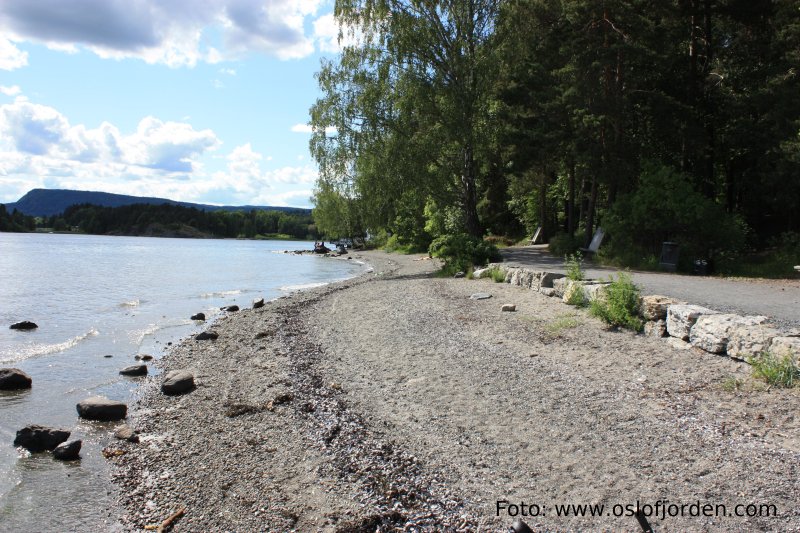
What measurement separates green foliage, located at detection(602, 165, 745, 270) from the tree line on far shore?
146794 millimetres

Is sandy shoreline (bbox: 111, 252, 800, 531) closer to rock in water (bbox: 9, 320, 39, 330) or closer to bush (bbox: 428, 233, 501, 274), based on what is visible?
rock in water (bbox: 9, 320, 39, 330)

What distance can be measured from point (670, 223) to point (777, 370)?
13.1 metres

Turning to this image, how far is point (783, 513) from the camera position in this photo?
4.05 metres

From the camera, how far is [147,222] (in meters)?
167

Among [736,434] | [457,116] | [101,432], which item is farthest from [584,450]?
[457,116]


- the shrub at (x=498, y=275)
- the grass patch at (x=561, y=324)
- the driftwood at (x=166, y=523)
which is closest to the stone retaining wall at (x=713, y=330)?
the grass patch at (x=561, y=324)

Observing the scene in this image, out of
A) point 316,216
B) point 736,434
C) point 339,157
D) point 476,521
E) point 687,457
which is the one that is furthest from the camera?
point 316,216

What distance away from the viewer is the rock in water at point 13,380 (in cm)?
913

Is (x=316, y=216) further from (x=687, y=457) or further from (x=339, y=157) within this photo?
(x=687, y=457)

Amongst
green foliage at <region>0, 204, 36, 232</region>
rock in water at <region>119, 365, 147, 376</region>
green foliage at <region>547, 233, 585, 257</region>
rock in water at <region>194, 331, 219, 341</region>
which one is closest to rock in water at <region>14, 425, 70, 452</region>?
rock in water at <region>119, 365, 147, 376</region>

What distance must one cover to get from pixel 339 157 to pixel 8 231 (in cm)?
17276

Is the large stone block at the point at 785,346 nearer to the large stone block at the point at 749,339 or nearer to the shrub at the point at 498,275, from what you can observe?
the large stone block at the point at 749,339

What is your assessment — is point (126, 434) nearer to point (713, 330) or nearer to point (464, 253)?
point (713, 330)

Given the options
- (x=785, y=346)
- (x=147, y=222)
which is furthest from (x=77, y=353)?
(x=147, y=222)
